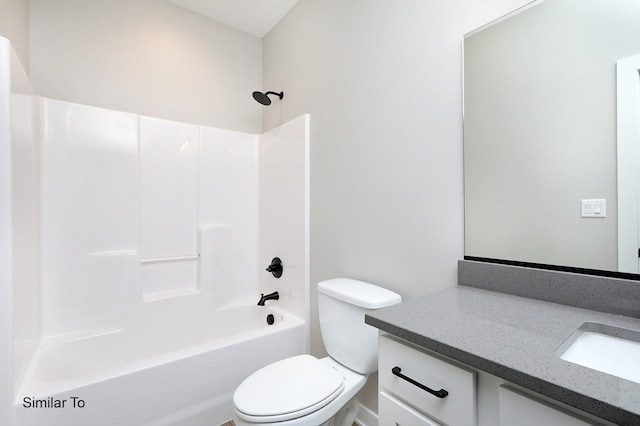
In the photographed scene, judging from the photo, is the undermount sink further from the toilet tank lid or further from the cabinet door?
the toilet tank lid

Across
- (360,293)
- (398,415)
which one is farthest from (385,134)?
(398,415)

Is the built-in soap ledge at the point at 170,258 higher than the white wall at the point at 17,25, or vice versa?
the white wall at the point at 17,25

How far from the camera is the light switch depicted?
91cm

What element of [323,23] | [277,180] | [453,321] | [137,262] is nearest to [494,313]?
[453,321]

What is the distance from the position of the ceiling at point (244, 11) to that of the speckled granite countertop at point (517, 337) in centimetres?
234

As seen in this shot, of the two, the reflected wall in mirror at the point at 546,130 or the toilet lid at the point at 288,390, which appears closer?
the reflected wall in mirror at the point at 546,130

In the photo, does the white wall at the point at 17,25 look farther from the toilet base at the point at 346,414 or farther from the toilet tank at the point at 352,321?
the toilet base at the point at 346,414

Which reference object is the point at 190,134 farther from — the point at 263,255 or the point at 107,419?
the point at 107,419

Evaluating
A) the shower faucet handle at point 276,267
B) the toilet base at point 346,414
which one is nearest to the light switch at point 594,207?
the toilet base at point 346,414

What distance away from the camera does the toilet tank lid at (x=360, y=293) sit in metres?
1.29

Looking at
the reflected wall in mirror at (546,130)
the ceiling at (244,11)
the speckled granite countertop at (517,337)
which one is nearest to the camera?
the speckled granite countertop at (517,337)

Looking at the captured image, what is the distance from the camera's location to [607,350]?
2.35 feet

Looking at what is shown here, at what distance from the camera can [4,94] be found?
43.1 inches

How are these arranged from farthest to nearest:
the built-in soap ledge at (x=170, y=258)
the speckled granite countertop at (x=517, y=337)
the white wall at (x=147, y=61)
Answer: the built-in soap ledge at (x=170, y=258) < the white wall at (x=147, y=61) < the speckled granite countertop at (x=517, y=337)
